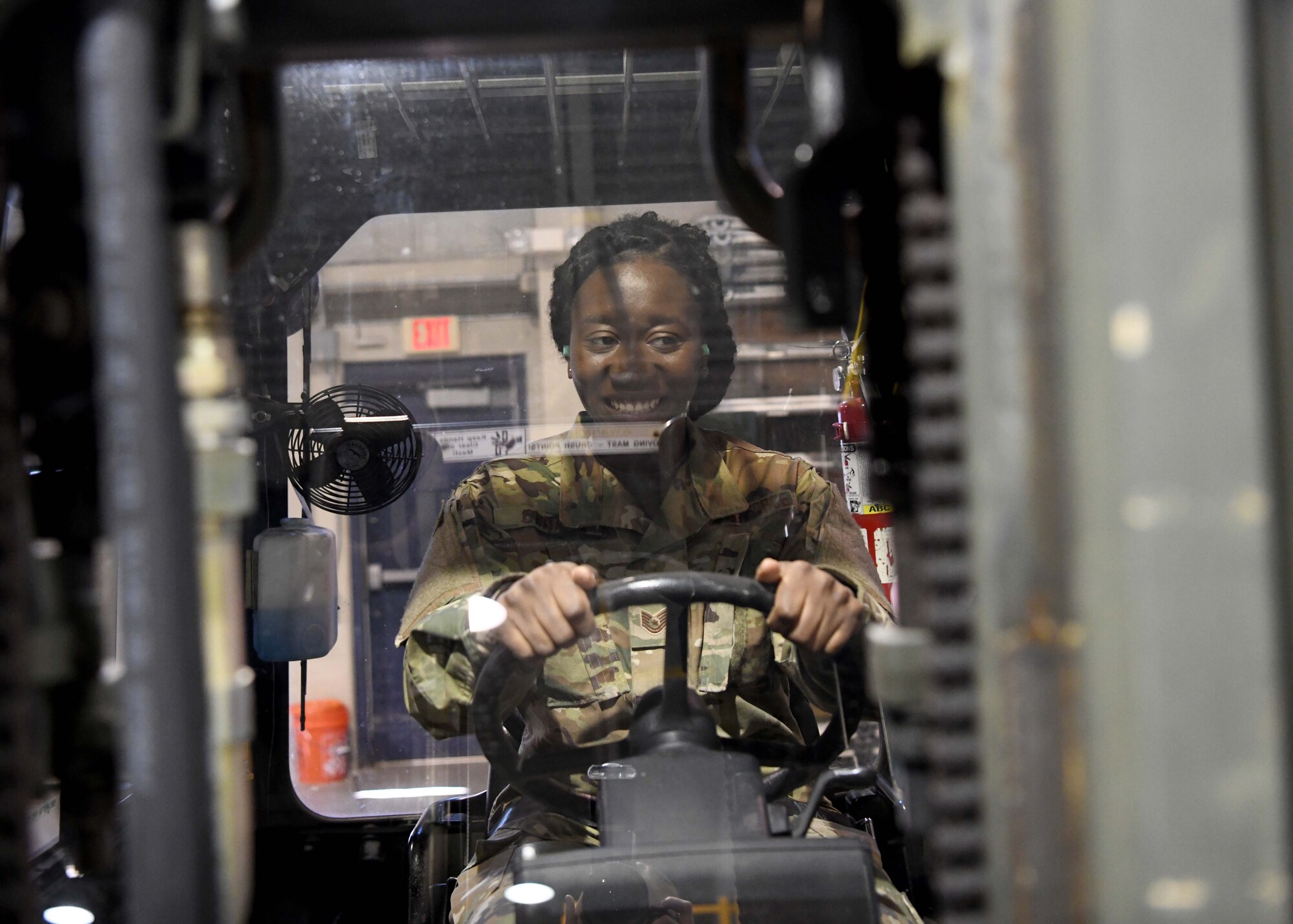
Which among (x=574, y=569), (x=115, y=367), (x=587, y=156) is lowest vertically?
(x=574, y=569)

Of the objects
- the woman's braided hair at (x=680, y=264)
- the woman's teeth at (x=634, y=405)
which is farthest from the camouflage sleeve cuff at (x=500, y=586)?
the woman's braided hair at (x=680, y=264)

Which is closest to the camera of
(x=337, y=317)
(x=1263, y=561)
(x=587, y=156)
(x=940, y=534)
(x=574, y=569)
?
(x=1263, y=561)

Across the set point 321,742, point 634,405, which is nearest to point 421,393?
point 634,405

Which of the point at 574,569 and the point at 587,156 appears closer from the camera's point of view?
the point at 574,569

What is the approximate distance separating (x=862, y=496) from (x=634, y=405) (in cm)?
57

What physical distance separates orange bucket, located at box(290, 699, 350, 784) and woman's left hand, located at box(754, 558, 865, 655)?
4.55 ft

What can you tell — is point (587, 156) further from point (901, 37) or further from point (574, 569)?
point (901, 37)

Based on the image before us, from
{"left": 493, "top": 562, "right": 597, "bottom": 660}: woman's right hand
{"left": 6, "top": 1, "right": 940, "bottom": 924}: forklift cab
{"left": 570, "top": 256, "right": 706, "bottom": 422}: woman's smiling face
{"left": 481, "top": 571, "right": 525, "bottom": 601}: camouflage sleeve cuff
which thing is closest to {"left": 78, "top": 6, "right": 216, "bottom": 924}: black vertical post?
{"left": 6, "top": 1, "right": 940, "bottom": 924}: forklift cab

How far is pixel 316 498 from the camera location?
2.41 metres

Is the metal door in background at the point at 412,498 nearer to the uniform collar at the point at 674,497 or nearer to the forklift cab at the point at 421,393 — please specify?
the forklift cab at the point at 421,393

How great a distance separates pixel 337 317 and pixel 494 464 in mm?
558

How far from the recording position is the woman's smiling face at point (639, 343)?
2201 mm

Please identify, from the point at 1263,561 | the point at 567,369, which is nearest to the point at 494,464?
the point at 567,369

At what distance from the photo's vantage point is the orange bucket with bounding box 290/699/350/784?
2.50 m
